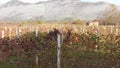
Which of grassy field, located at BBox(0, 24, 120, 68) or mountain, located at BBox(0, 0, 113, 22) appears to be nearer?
grassy field, located at BBox(0, 24, 120, 68)

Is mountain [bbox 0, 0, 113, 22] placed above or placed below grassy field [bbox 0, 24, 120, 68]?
above

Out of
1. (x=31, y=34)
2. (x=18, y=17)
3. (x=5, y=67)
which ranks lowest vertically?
(x=5, y=67)

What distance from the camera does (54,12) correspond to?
38.5 meters

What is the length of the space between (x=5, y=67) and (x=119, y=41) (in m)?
5.62

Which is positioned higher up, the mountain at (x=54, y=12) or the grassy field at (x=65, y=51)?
the mountain at (x=54, y=12)

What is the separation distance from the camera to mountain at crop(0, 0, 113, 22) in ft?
124

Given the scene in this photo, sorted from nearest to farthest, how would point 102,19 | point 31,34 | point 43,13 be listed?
point 31,34 → point 102,19 → point 43,13

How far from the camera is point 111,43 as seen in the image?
14.1 meters

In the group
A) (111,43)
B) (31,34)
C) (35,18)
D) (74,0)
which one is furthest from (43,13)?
(111,43)

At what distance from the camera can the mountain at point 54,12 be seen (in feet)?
124

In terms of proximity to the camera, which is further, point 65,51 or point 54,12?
point 54,12

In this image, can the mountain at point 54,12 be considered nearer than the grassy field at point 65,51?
No

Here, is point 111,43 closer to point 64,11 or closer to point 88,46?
point 88,46

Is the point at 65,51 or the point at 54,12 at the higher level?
the point at 54,12
